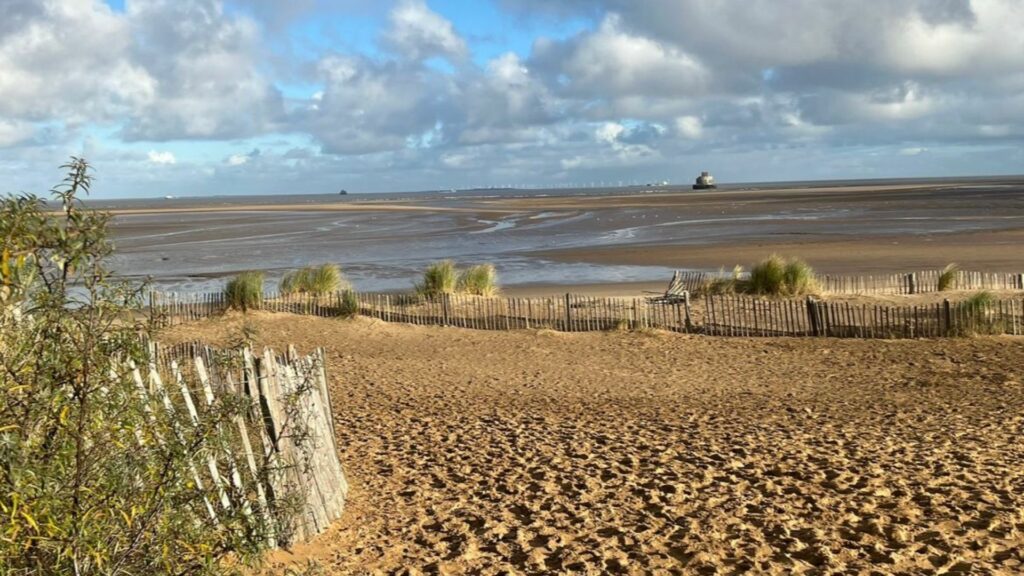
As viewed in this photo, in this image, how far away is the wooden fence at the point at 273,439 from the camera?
14.8 ft

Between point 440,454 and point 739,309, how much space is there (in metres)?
8.77

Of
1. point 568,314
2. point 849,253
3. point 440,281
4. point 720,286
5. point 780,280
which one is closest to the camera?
point 568,314

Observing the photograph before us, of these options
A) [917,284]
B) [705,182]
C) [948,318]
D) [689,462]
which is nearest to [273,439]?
[689,462]

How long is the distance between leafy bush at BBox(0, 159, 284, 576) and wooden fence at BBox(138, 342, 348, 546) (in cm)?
103

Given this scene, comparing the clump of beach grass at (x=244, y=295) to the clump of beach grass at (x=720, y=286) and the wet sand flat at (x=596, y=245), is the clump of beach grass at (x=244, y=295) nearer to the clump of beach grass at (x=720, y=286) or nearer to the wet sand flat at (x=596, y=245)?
the wet sand flat at (x=596, y=245)

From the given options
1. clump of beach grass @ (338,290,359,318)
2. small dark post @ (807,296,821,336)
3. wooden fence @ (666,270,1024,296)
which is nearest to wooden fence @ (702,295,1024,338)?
small dark post @ (807,296,821,336)

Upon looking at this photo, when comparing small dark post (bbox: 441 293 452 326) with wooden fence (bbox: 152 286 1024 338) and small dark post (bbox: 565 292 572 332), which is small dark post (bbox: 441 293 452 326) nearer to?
wooden fence (bbox: 152 286 1024 338)

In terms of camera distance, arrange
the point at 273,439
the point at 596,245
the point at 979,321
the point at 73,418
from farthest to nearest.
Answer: the point at 596,245 < the point at 979,321 < the point at 273,439 < the point at 73,418

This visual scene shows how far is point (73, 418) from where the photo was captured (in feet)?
9.09

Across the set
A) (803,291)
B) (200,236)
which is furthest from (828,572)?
(200,236)

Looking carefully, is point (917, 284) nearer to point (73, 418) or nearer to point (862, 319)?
point (862, 319)

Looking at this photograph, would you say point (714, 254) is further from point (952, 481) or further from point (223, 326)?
point (952, 481)

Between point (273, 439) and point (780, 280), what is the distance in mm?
14998

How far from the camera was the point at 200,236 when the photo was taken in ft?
165
